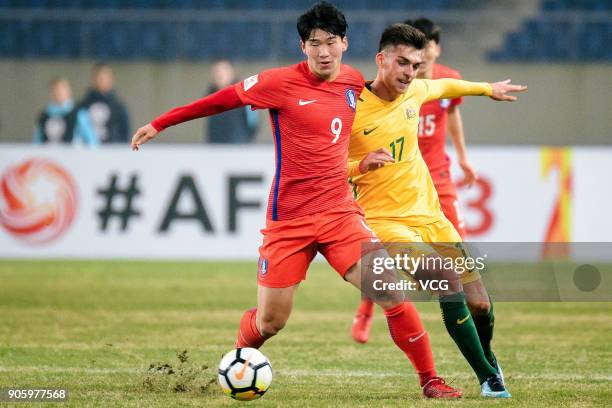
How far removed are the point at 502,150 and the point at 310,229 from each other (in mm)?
8400

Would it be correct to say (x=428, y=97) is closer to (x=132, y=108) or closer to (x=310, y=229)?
(x=310, y=229)

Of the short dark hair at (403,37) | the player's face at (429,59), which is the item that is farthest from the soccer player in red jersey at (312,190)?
the player's face at (429,59)

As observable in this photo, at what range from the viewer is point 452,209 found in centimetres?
867

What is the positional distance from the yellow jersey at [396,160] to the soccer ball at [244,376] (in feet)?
4.07

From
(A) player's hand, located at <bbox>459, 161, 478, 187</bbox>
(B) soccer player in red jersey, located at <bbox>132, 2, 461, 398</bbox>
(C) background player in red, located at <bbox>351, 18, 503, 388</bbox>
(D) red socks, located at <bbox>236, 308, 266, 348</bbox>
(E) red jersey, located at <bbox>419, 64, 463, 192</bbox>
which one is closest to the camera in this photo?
(B) soccer player in red jersey, located at <bbox>132, 2, 461, 398</bbox>

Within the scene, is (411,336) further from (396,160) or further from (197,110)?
(197,110)

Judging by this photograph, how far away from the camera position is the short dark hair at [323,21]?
20.1ft

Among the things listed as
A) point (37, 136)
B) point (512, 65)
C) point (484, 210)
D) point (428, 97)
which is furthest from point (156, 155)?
point (428, 97)

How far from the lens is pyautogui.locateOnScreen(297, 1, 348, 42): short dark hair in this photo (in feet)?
20.1

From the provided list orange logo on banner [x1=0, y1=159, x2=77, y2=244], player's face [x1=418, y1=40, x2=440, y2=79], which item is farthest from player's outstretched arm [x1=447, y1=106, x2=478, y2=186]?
orange logo on banner [x1=0, y1=159, x2=77, y2=244]

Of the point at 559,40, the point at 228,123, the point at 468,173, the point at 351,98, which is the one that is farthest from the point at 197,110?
the point at 559,40

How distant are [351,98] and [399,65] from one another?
345 millimetres

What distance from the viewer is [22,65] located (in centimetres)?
1734

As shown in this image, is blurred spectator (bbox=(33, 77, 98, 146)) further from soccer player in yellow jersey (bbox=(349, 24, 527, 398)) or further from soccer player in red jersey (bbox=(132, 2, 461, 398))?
soccer player in red jersey (bbox=(132, 2, 461, 398))
